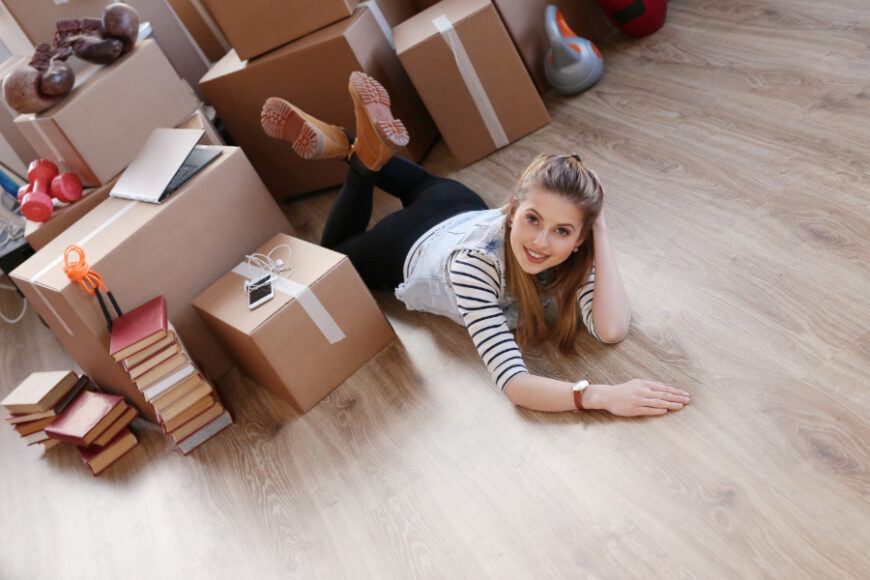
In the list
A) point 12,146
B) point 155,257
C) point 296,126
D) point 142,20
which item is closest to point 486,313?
point 296,126

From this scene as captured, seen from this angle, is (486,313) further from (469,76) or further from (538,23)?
(538,23)

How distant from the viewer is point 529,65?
232 cm

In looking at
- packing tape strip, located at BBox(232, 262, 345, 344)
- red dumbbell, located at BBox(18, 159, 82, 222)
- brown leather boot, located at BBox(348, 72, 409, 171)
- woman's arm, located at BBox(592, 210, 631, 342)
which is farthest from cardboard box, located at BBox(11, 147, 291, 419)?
woman's arm, located at BBox(592, 210, 631, 342)

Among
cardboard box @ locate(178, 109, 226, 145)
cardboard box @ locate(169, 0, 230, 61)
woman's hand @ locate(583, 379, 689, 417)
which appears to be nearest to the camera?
woman's hand @ locate(583, 379, 689, 417)

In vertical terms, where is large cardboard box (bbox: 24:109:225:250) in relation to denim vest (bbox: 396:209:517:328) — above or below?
above

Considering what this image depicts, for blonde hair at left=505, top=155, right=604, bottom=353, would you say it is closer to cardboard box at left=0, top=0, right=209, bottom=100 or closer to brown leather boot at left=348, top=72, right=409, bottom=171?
brown leather boot at left=348, top=72, right=409, bottom=171

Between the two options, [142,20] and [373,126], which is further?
[142,20]

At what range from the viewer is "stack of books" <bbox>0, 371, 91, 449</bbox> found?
1795 millimetres

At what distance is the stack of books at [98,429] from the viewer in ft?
5.68

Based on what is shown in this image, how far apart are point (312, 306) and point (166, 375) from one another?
366mm

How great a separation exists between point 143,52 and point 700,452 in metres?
1.70

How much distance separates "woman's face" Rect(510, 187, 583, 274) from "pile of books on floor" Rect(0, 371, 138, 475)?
1.08m

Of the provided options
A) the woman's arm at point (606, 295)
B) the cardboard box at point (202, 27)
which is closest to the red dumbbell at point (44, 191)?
the cardboard box at point (202, 27)

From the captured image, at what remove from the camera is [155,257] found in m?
1.71
